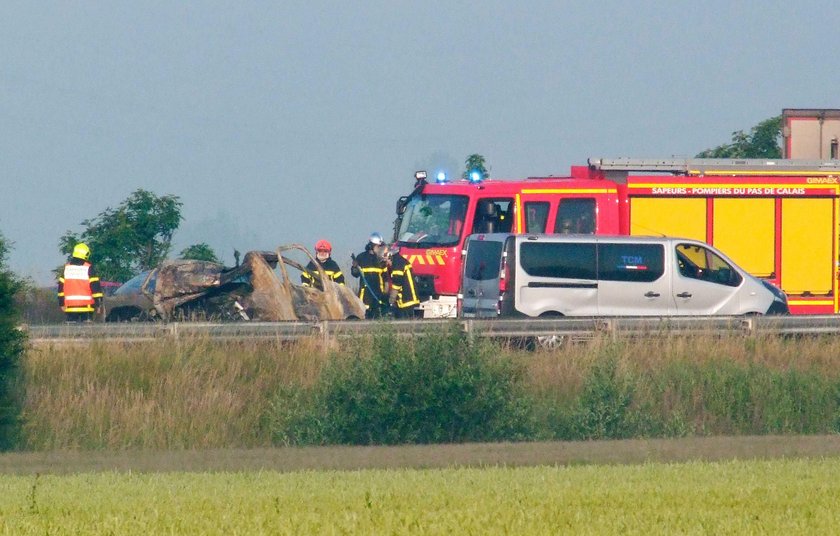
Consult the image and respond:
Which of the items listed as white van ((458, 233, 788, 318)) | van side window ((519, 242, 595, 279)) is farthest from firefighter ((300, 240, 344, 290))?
van side window ((519, 242, 595, 279))

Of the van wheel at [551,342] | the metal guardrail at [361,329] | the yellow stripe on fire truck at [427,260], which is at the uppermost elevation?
the yellow stripe on fire truck at [427,260]

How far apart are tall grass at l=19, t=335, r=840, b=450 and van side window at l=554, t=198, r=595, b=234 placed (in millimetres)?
6218

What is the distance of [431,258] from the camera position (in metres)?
24.1

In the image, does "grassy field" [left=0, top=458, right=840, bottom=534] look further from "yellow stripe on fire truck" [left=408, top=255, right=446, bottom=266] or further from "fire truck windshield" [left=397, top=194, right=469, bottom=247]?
"fire truck windshield" [left=397, top=194, right=469, bottom=247]

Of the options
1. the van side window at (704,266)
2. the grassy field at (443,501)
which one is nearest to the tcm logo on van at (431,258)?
the van side window at (704,266)

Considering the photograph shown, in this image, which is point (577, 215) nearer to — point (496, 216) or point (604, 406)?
point (496, 216)

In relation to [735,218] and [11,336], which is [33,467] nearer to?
[11,336]

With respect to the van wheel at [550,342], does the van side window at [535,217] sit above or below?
above

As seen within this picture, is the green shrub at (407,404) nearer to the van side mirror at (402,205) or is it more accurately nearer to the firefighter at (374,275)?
the firefighter at (374,275)

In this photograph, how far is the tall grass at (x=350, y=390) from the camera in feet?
50.6

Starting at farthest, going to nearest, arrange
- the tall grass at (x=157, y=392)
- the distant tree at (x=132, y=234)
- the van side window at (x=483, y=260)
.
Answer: the distant tree at (x=132, y=234)
the van side window at (x=483, y=260)
the tall grass at (x=157, y=392)

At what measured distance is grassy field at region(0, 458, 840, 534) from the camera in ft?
27.0

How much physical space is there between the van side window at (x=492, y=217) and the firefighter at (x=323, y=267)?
2.72 metres

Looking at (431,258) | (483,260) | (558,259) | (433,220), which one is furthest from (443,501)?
(433,220)
